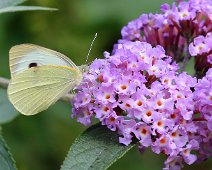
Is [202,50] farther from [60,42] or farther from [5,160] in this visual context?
[60,42]

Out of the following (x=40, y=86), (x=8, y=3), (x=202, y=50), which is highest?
(x=8, y=3)

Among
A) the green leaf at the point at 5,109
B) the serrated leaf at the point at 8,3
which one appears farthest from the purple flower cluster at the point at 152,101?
the green leaf at the point at 5,109

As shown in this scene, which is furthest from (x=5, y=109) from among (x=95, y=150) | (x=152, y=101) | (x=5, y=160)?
(x=152, y=101)

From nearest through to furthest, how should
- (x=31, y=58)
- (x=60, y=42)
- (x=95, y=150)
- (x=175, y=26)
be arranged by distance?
(x=95, y=150) → (x=31, y=58) → (x=175, y=26) → (x=60, y=42)

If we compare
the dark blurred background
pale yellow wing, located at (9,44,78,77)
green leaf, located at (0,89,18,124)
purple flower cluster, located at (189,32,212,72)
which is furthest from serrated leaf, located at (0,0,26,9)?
the dark blurred background

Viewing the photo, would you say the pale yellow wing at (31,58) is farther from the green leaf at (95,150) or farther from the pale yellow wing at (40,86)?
the green leaf at (95,150)

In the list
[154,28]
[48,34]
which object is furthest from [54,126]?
[154,28]

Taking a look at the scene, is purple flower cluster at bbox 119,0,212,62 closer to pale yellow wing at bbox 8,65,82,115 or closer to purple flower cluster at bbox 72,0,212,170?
purple flower cluster at bbox 72,0,212,170
